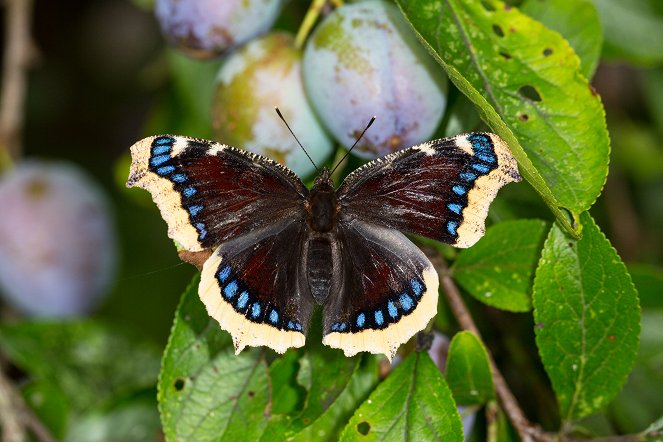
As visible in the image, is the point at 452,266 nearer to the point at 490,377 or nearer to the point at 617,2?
the point at 490,377

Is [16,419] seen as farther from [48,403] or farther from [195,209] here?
[195,209]

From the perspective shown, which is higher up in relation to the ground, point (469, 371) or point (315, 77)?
point (315, 77)

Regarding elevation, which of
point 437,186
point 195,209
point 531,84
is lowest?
point 195,209

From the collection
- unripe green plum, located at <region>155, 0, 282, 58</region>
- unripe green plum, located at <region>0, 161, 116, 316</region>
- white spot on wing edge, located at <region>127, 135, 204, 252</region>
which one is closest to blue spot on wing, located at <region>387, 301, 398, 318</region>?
white spot on wing edge, located at <region>127, 135, 204, 252</region>

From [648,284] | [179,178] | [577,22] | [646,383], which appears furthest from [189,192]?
[646,383]

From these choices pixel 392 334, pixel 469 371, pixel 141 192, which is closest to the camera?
pixel 392 334

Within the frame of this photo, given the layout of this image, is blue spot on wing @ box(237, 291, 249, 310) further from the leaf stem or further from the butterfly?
the leaf stem

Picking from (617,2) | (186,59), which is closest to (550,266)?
(617,2)
